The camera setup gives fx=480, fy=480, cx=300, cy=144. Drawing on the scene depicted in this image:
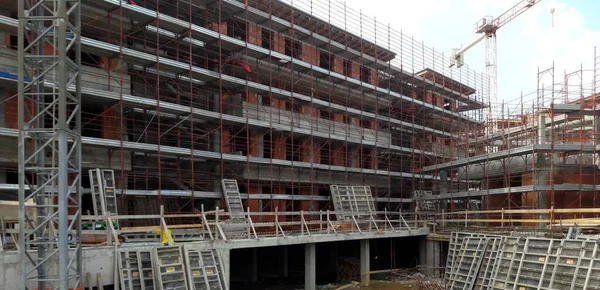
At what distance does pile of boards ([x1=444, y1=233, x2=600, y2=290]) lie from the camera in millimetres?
13336

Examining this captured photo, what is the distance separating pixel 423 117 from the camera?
3447cm

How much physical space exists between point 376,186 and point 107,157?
15.4 meters

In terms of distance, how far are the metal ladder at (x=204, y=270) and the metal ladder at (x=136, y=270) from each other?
1.08 m

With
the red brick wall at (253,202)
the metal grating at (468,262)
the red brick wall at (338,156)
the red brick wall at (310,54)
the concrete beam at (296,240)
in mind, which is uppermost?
the red brick wall at (310,54)

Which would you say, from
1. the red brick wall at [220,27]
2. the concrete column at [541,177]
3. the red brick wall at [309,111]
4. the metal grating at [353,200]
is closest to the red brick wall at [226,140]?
the red brick wall at [220,27]

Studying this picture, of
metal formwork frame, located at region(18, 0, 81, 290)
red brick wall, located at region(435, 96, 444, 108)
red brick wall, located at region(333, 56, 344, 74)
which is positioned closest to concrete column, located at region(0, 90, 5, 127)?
metal formwork frame, located at region(18, 0, 81, 290)

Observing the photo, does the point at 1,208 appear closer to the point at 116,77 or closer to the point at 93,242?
the point at 93,242

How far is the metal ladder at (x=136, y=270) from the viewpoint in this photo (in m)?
12.8

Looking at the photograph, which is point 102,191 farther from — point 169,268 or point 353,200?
point 353,200

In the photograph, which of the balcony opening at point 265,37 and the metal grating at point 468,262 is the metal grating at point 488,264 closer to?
the metal grating at point 468,262

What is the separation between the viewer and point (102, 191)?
1709 cm

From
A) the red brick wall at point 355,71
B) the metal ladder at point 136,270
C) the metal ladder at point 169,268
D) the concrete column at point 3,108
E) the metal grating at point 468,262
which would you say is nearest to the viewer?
the metal ladder at point 136,270

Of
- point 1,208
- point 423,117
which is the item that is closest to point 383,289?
point 1,208

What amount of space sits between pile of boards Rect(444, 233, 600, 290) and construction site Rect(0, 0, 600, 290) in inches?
2.2
